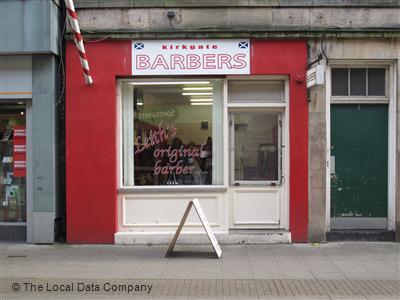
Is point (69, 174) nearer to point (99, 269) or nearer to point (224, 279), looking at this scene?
point (99, 269)

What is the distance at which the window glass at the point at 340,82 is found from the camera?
10148 mm

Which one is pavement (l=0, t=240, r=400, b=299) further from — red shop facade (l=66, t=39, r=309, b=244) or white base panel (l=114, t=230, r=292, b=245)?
red shop facade (l=66, t=39, r=309, b=244)

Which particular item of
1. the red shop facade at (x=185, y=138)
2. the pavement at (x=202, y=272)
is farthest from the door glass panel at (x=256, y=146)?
the pavement at (x=202, y=272)

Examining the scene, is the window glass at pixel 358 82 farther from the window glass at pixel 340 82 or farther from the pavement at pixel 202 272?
the pavement at pixel 202 272

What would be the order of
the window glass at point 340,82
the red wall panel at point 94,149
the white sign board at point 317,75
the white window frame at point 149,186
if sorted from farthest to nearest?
the window glass at point 340,82, the white window frame at point 149,186, the red wall panel at point 94,149, the white sign board at point 317,75

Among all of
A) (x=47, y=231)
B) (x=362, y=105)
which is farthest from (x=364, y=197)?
(x=47, y=231)

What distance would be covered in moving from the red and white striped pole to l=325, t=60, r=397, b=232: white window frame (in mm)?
4494

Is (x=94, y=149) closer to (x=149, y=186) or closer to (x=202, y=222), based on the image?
(x=149, y=186)

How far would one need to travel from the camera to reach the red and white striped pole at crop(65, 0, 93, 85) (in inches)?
350

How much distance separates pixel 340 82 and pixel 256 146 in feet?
6.67

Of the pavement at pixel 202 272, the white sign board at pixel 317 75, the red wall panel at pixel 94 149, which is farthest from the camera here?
the red wall panel at pixel 94 149

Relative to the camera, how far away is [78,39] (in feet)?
29.9

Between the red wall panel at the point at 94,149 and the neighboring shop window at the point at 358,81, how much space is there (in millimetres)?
4019

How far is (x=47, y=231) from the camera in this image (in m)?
9.84
